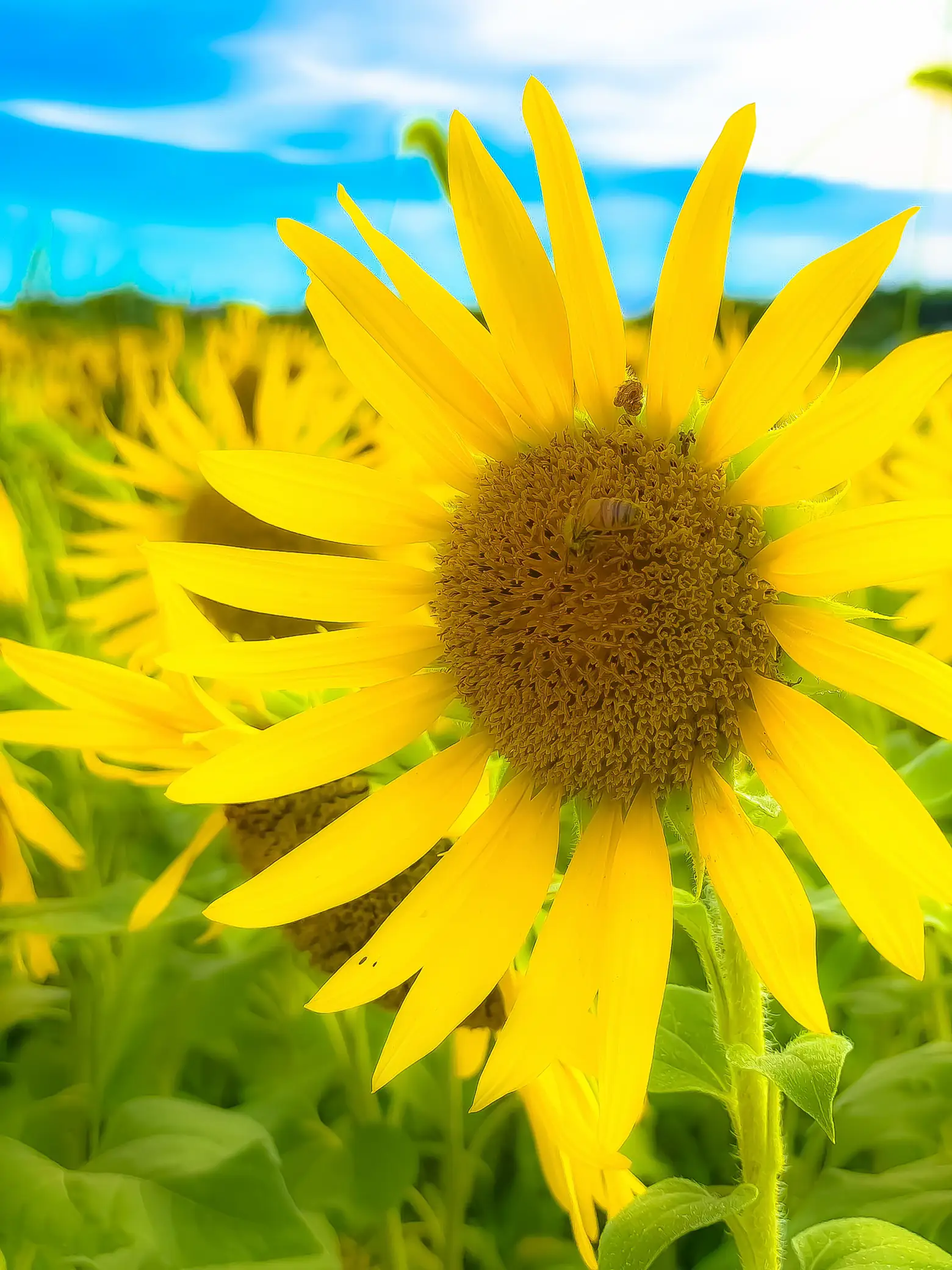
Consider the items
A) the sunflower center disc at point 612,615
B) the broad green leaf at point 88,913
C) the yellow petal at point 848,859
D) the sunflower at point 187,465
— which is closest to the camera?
the yellow petal at point 848,859

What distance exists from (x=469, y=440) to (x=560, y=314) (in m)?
0.09

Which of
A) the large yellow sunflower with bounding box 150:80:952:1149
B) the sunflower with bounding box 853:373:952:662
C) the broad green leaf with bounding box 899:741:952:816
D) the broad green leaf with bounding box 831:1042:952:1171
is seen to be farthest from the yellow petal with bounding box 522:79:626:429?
the sunflower with bounding box 853:373:952:662

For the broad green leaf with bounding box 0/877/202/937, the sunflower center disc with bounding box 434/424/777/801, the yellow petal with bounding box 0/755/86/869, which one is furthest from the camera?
the yellow petal with bounding box 0/755/86/869

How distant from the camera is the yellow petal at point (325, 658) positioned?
26.2 inches

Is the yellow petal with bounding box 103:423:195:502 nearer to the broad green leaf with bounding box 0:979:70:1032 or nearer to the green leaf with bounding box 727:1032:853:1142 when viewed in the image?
the broad green leaf with bounding box 0:979:70:1032

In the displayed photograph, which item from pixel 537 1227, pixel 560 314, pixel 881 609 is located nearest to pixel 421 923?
pixel 560 314

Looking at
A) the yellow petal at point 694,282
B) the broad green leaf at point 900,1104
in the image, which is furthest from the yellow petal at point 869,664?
the broad green leaf at point 900,1104

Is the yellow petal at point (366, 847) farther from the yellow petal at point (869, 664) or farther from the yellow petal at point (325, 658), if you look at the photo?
the yellow petal at point (869, 664)

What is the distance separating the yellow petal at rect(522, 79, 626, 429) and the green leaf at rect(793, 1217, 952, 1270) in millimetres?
444

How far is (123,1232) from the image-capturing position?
646mm

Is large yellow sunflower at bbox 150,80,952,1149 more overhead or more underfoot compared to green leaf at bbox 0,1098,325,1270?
more overhead

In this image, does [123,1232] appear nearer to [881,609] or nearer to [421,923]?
[421,923]

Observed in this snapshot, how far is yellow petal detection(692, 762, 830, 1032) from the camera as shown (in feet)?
1.68

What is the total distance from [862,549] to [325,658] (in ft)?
1.02
